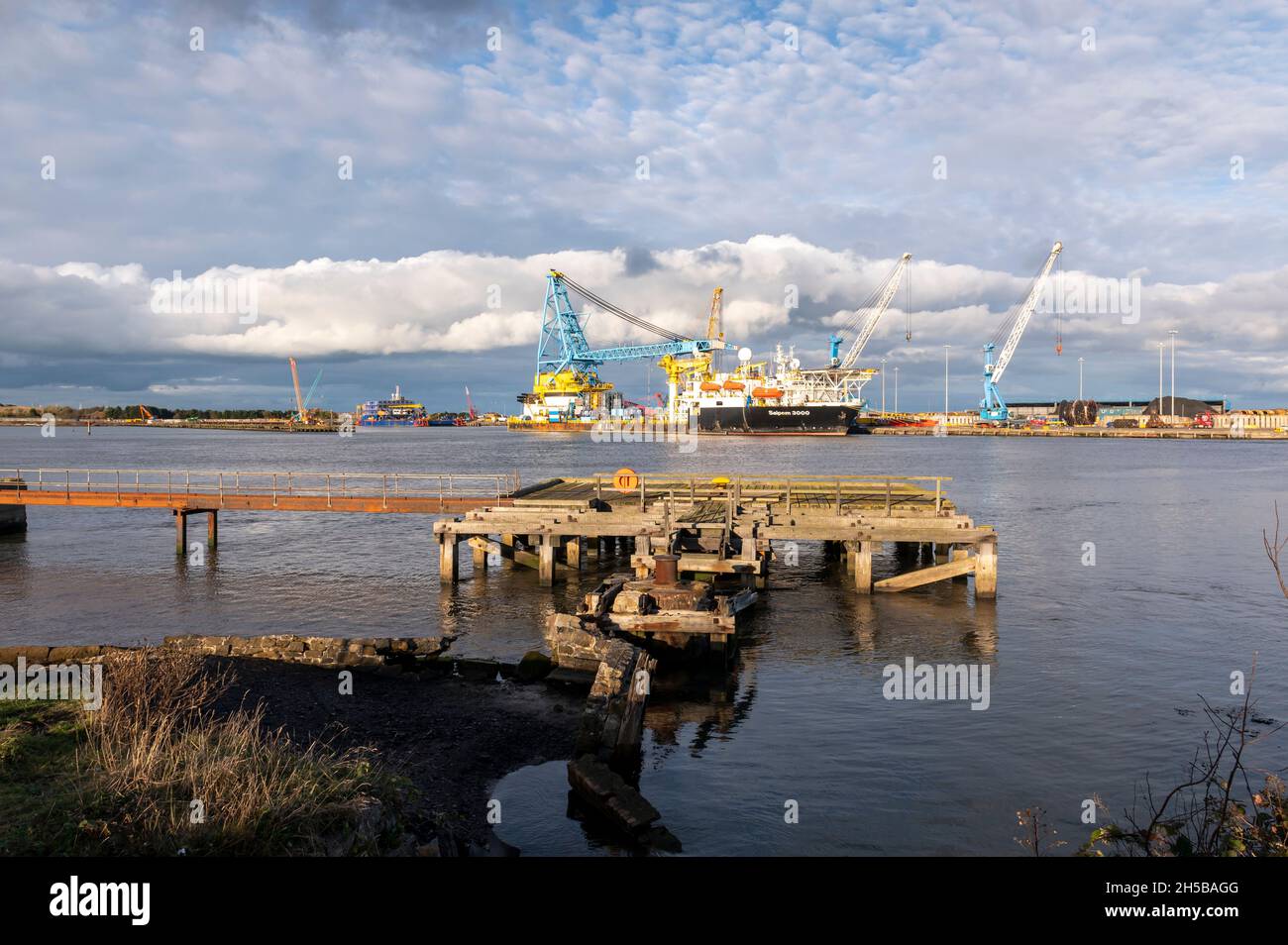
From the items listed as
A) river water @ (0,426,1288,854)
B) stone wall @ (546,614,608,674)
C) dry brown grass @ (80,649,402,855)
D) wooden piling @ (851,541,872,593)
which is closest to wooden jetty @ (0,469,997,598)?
wooden piling @ (851,541,872,593)

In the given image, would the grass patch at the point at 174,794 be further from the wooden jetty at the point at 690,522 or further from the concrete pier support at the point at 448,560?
the concrete pier support at the point at 448,560

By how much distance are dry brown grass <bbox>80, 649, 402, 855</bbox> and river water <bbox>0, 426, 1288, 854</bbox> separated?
3.06 metres

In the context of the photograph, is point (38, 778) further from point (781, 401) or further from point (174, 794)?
point (781, 401)

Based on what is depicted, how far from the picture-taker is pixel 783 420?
166 metres

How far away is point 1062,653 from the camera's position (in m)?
21.3

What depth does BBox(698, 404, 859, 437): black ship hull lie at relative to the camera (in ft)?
541

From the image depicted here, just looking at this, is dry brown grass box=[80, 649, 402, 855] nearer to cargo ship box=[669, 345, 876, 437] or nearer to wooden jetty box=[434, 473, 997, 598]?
wooden jetty box=[434, 473, 997, 598]

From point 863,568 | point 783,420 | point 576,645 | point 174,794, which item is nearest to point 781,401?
point 783,420

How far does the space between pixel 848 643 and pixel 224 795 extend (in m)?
16.7

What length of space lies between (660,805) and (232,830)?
6.34 meters

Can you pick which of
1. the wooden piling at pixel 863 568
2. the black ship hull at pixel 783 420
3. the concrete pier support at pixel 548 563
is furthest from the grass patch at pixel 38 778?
the black ship hull at pixel 783 420

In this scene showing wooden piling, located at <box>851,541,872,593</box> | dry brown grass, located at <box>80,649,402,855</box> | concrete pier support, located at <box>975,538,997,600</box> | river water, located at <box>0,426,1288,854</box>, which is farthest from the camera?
wooden piling, located at <box>851,541,872,593</box>
